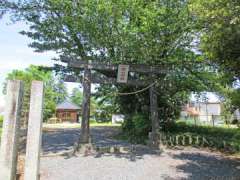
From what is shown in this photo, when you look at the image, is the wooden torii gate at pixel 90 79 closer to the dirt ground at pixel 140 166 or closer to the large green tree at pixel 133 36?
the large green tree at pixel 133 36

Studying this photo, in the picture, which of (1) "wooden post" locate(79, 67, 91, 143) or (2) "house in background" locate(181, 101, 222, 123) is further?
(2) "house in background" locate(181, 101, 222, 123)

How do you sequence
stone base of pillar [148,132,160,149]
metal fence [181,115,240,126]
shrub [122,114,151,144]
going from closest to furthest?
stone base of pillar [148,132,160,149] < shrub [122,114,151,144] < metal fence [181,115,240,126]

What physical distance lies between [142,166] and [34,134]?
363 centimetres

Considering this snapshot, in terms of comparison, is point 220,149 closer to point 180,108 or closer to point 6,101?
Answer: point 180,108

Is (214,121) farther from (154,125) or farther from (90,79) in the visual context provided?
(90,79)

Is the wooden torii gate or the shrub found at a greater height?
the wooden torii gate

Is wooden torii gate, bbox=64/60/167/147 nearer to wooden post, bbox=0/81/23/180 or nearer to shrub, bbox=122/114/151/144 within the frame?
shrub, bbox=122/114/151/144

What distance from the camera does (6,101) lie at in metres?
4.70

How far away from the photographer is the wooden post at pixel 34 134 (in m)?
4.60

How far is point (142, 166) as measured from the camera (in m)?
7.21

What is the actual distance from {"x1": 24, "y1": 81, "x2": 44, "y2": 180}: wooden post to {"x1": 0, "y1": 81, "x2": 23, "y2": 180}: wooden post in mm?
263

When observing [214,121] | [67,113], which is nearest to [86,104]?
[214,121]

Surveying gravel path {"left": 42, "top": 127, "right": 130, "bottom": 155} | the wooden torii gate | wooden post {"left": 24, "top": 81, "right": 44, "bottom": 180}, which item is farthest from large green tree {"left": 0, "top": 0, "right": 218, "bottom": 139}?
wooden post {"left": 24, "top": 81, "right": 44, "bottom": 180}

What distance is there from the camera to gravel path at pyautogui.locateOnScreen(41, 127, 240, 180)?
20.4ft
